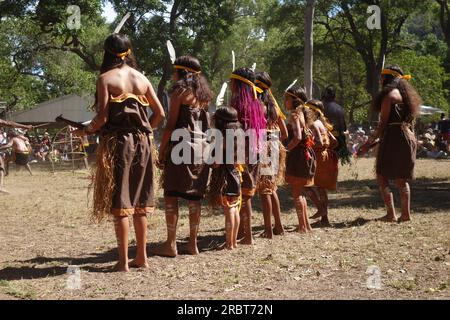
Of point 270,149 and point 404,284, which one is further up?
point 270,149

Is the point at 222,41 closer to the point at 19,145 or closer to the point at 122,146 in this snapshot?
the point at 19,145

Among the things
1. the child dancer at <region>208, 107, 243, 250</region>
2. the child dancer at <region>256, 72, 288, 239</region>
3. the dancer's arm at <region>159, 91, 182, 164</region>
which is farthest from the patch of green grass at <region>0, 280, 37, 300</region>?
the child dancer at <region>256, 72, 288, 239</region>

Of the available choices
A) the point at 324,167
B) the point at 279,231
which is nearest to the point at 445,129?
the point at 324,167

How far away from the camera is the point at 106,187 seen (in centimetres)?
492

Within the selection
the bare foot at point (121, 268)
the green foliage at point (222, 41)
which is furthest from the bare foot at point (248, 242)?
the green foliage at point (222, 41)

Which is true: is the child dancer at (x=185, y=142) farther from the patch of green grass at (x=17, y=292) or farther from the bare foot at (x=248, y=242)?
the patch of green grass at (x=17, y=292)

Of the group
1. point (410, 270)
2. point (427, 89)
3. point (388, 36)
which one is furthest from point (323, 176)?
point (427, 89)

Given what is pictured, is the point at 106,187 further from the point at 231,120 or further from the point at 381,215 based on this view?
the point at 381,215

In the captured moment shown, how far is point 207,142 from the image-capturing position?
5.70 meters

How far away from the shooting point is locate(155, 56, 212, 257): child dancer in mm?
5500

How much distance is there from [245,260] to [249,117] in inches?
60.4

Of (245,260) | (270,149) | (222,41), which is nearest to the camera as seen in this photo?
(245,260)

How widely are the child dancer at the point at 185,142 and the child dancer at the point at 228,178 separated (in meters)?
0.23

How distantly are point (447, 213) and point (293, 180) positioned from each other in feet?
8.79
